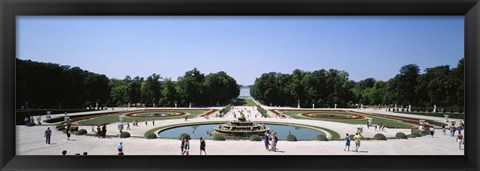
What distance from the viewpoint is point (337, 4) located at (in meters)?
6.66

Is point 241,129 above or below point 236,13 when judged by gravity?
below

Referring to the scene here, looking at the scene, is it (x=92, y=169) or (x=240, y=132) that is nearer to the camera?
(x=92, y=169)

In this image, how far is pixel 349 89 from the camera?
1502 inches

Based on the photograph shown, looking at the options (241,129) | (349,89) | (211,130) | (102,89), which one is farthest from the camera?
(349,89)

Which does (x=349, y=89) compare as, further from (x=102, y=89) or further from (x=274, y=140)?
(x=274, y=140)

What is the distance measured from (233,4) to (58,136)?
11.6m

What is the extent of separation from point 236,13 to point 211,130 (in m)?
13.2

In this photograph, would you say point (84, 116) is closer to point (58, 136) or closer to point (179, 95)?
point (58, 136)

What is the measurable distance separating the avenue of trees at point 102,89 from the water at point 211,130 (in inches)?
327

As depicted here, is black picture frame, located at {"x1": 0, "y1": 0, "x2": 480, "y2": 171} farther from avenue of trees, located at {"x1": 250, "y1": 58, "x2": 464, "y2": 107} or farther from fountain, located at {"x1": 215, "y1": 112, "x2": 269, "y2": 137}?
avenue of trees, located at {"x1": 250, "y1": 58, "x2": 464, "y2": 107}

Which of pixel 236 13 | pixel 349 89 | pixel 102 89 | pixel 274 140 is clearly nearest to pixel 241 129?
pixel 274 140

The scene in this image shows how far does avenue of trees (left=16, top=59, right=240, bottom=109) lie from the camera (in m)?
22.0

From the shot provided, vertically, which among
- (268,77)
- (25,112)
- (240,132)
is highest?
(268,77)

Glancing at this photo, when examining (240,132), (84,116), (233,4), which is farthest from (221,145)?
(84,116)
